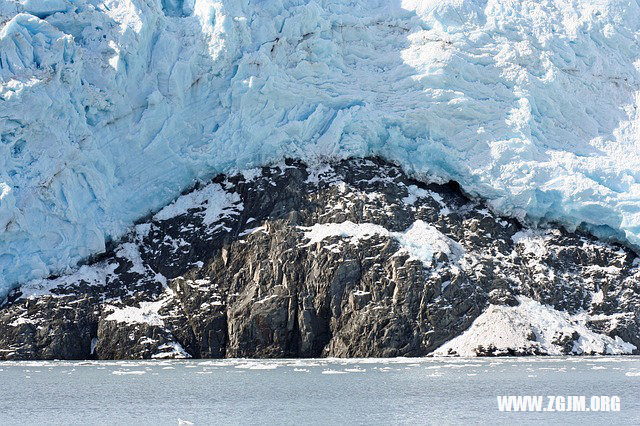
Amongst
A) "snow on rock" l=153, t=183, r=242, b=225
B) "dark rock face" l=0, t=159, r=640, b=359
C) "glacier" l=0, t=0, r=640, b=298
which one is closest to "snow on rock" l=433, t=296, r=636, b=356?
"dark rock face" l=0, t=159, r=640, b=359

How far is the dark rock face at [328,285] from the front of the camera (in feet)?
165

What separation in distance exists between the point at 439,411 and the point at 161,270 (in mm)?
22531

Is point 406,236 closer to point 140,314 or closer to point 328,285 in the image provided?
point 328,285

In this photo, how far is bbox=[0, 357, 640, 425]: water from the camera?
33062mm

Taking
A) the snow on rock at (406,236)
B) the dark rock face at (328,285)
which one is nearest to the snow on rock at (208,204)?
the dark rock face at (328,285)

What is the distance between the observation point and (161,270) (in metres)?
53.4

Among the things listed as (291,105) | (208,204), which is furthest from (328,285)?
(291,105)

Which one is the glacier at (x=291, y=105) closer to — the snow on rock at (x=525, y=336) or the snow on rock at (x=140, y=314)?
the snow on rock at (x=140, y=314)

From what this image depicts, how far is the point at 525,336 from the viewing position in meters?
50.0

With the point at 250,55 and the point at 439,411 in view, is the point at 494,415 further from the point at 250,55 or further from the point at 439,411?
the point at 250,55

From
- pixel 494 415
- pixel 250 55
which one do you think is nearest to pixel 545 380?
pixel 494 415

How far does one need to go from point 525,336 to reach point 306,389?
46.6 ft

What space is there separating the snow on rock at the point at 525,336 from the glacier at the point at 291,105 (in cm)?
591

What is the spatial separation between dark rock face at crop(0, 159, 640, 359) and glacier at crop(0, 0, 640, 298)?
1.54m
